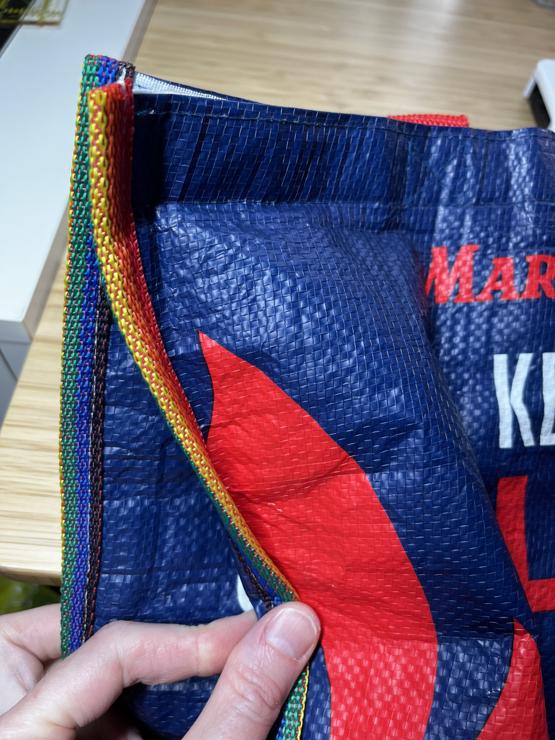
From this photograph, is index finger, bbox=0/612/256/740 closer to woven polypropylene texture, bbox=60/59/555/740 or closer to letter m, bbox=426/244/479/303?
woven polypropylene texture, bbox=60/59/555/740

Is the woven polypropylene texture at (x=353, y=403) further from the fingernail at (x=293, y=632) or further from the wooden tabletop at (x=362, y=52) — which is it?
the wooden tabletop at (x=362, y=52)

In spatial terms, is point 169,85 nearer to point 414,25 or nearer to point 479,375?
point 479,375

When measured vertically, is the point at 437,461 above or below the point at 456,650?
above

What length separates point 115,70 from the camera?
0.26 m

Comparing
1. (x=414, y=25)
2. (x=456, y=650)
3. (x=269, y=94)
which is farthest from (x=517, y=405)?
(x=414, y=25)

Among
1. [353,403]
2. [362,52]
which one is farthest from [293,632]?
[362,52]

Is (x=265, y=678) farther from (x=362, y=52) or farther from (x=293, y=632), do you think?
(x=362, y=52)

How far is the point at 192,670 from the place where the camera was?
15.8 inches

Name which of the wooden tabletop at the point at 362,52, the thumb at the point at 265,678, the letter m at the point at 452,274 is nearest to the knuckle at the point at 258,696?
the thumb at the point at 265,678

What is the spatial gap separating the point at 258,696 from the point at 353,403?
198 millimetres

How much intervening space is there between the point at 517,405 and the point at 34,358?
0.43m

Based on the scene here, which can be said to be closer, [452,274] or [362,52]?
[452,274]

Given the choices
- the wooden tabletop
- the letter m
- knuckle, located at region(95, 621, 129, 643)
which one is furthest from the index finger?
the wooden tabletop

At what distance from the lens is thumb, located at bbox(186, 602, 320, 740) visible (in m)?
0.35
